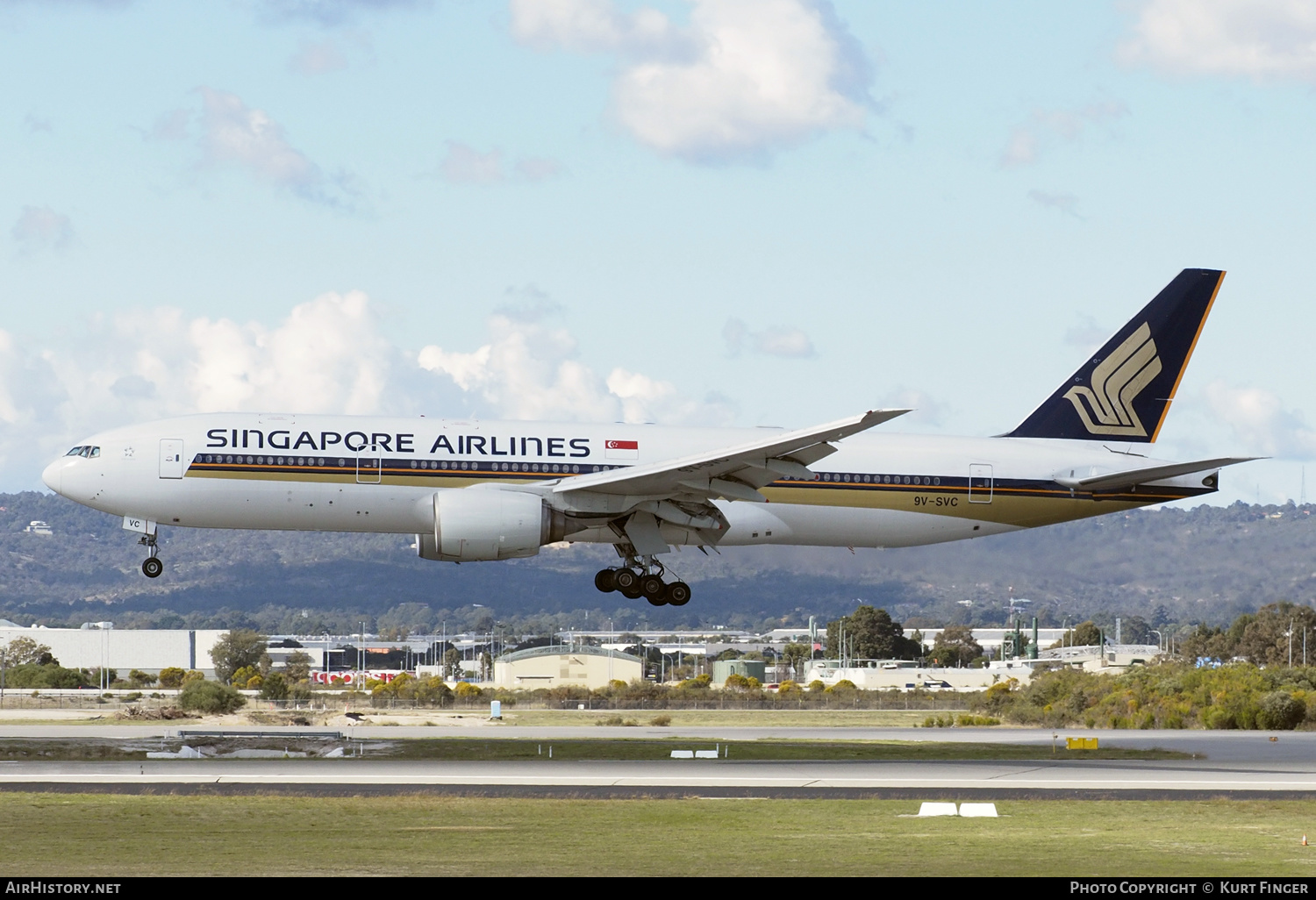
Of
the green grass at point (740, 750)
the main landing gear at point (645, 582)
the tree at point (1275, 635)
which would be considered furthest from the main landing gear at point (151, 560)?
the tree at point (1275, 635)

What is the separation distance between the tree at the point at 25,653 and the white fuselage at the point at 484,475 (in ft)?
302

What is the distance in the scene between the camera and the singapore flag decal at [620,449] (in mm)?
38531

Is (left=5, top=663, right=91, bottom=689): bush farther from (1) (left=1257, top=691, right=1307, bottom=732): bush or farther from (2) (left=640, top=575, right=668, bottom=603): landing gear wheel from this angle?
(1) (left=1257, top=691, right=1307, bottom=732): bush

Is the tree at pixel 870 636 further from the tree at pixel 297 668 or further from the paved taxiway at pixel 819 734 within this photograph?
the paved taxiway at pixel 819 734

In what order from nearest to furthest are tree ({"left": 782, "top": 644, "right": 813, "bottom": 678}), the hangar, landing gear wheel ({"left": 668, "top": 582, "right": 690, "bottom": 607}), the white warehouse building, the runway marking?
the runway marking → landing gear wheel ({"left": 668, "top": 582, "right": 690, "bottom": 607}) → the hangar → tree ({"left": 782, "top": 644, "right": 813, "bottom": 678}) → the white warehouse building

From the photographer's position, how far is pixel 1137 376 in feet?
142

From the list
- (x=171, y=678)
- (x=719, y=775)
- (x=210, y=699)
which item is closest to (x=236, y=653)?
(x=171, y=678)

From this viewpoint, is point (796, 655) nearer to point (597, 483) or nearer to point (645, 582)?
point (645, 582)

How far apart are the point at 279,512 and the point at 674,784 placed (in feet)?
38.4

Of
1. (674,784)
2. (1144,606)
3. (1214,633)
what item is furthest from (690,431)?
(1214,633)

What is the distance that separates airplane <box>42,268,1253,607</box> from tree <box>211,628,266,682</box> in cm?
8059

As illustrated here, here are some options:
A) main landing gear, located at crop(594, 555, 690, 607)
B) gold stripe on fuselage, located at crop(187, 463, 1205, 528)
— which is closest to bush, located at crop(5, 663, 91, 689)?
gold stripe on fuselage, located at crop(187, 463, 1205, 528)

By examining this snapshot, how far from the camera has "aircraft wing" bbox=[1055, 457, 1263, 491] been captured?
126ft
